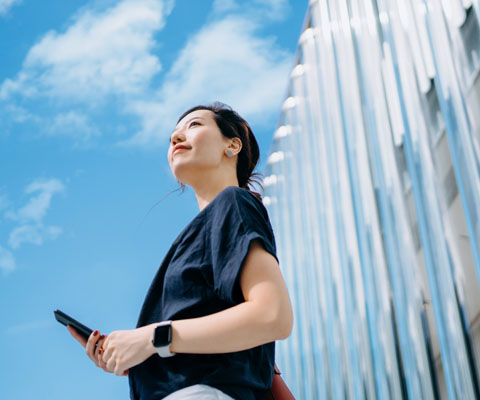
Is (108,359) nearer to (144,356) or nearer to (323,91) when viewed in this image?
(144,356)

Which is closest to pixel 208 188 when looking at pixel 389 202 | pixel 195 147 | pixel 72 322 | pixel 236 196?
pixel 195 147

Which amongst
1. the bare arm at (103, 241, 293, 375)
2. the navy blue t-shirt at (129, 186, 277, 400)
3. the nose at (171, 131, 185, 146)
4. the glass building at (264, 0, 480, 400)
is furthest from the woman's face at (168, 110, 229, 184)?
the glass building at (264, 0, 480, 400)

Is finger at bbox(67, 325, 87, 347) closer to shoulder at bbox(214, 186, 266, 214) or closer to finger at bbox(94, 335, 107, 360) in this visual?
finger at bbox(94, 335, 107, 360)

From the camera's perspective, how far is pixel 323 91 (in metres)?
2.54

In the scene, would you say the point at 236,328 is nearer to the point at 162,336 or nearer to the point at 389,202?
the point at 162,336

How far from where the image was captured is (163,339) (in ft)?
2.33

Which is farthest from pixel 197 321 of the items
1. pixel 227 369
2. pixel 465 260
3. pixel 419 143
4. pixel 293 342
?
pixel 293 342

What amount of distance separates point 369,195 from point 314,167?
0.73 meters

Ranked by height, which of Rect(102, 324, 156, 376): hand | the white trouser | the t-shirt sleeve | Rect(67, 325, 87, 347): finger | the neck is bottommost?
the white trouser

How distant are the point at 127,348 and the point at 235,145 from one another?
512mm

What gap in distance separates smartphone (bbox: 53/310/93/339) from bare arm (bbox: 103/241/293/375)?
6cm

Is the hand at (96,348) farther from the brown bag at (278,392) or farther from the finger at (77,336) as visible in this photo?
the brown bag at (278,392)

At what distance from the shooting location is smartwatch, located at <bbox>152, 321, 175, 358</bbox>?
0.71 m

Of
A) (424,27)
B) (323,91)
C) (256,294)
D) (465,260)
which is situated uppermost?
(323,91)
